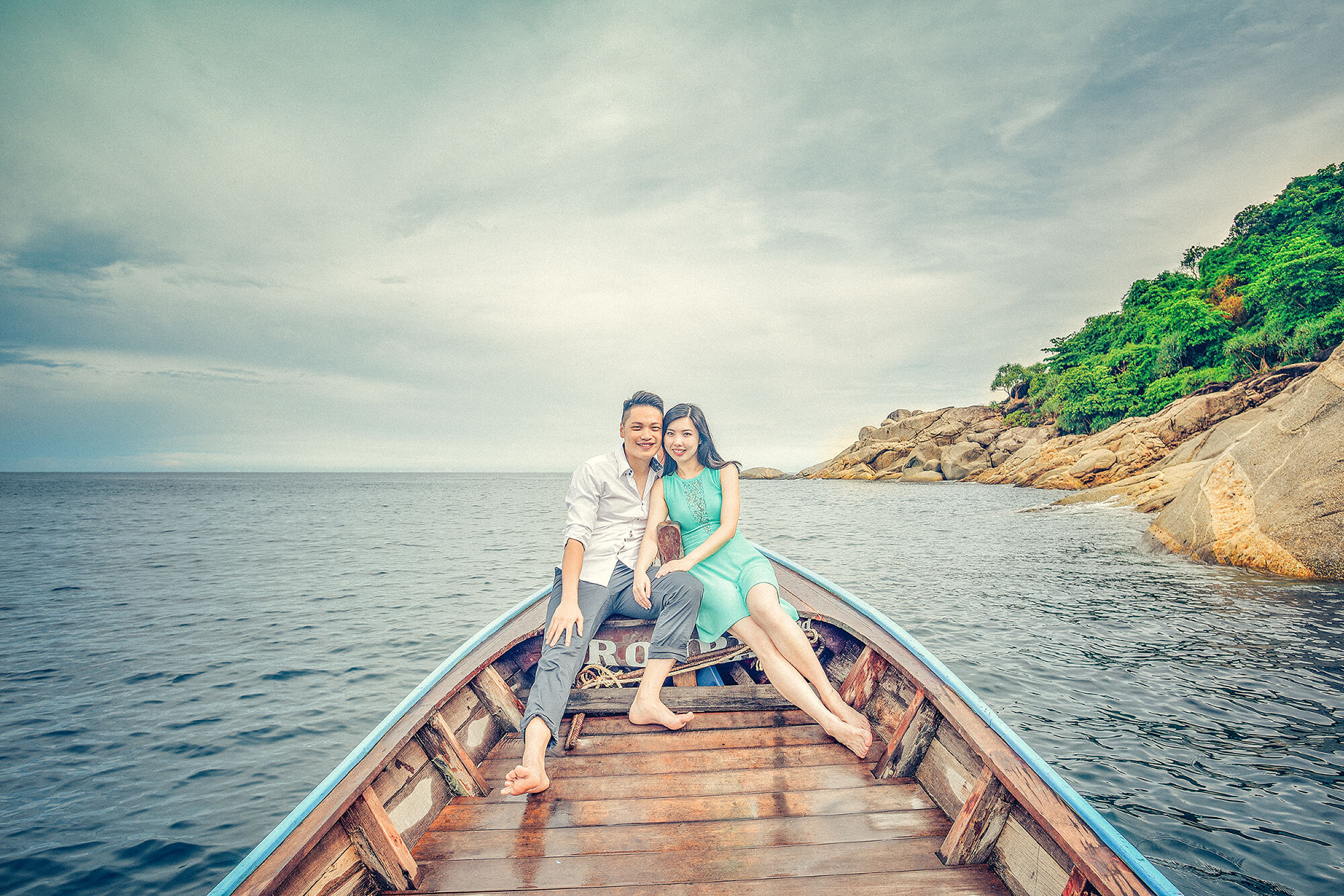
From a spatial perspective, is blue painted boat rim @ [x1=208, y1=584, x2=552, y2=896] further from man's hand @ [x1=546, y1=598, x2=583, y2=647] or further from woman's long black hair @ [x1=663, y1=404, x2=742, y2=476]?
woman's long black hair @ [x1=663, y1=404, x2=742, y2=476]

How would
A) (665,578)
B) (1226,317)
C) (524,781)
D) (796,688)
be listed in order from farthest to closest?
(1226,317) → (665,578) → (796,688) → (524,781)

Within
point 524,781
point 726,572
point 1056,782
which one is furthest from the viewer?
point 726,572

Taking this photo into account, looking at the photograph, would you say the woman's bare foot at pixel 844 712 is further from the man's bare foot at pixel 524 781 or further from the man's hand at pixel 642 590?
the man's bare foot at pixel 524 781

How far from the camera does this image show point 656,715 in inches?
129

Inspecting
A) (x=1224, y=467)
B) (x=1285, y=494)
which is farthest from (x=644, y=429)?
(x=1224, y=467)

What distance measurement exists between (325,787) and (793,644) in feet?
7.67

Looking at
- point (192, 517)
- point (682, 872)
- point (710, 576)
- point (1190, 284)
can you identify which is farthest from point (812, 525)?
point (192, 517)

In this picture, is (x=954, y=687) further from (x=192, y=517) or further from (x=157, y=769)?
(x=192, y=517)

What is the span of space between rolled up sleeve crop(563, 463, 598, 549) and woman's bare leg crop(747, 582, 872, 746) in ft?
3.60

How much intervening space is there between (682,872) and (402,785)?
4.25ft

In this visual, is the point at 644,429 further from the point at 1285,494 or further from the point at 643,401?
the point at 1285,494

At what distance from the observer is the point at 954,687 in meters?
2.91

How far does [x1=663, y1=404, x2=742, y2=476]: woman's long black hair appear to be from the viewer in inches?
151

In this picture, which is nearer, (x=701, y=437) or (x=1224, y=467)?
(x=701, y=437)
